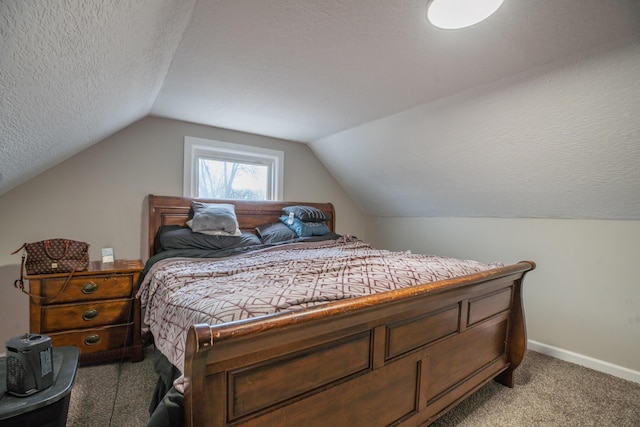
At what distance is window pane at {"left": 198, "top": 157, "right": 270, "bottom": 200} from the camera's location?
3.19 meters

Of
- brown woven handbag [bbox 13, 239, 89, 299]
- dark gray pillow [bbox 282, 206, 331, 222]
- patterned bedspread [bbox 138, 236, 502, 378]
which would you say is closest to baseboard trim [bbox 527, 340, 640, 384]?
patterned bedspread [bbox 138, 236, 502, 378]

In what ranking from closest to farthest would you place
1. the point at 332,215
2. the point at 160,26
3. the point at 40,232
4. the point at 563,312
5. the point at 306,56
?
the point at 160,26
the point at 306,56
the point at 40,232
the point at 563,312
the point at 332,215

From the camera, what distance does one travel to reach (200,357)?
2.60ft

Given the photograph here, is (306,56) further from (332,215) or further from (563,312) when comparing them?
(563,312)

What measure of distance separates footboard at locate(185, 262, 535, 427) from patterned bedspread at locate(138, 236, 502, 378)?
0.41 feet

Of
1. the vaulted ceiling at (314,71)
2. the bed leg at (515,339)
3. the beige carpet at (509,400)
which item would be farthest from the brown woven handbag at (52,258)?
the bed leg at (515,339)

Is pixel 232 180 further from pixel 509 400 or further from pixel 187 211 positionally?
pixel 509 400

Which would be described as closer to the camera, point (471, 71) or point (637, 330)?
point (471, 71)

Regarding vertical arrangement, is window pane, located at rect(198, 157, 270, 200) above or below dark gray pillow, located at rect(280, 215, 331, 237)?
above

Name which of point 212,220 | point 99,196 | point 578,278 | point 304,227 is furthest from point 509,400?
point 99,196

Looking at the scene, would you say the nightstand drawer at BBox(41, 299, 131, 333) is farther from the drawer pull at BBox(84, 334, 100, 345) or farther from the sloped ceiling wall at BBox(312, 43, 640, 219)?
the sloped ceiling wall at BBox(312, 43, 640, 219)

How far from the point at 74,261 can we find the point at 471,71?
2848mm

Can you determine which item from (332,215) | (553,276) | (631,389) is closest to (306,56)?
(332,215)

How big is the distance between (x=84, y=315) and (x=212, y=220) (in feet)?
3.58
